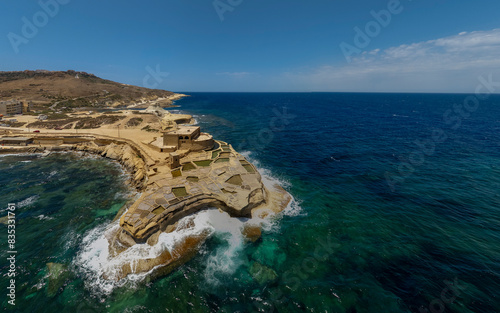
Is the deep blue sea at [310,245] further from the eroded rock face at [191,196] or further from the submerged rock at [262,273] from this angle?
the eroded rock face at [191,196]

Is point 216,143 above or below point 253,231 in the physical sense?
above

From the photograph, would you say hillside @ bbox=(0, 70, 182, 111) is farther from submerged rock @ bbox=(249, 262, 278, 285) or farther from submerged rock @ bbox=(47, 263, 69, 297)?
submerged rock @ bbox=(249, 262, 278, 285)

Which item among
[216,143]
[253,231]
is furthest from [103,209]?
[216,143]

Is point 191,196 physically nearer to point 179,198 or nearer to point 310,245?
point 179,198

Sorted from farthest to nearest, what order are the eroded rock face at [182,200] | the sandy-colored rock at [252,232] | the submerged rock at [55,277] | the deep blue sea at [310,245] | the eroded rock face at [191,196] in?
the sandy-colored rock at [252,232] < the eroded rock face at [191,196] < the eroded rock face at [182,200] < the submerged rock at [55,277] < the deep blue sea at [310,245]

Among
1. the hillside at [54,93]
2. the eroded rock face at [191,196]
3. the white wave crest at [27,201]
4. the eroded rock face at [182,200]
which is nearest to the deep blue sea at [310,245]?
the white wave crest at [27,201]

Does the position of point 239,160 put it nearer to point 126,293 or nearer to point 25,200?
point 126,293

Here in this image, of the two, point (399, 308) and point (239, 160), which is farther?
point (239, 160)

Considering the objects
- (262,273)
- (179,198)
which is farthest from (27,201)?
(262,273)
